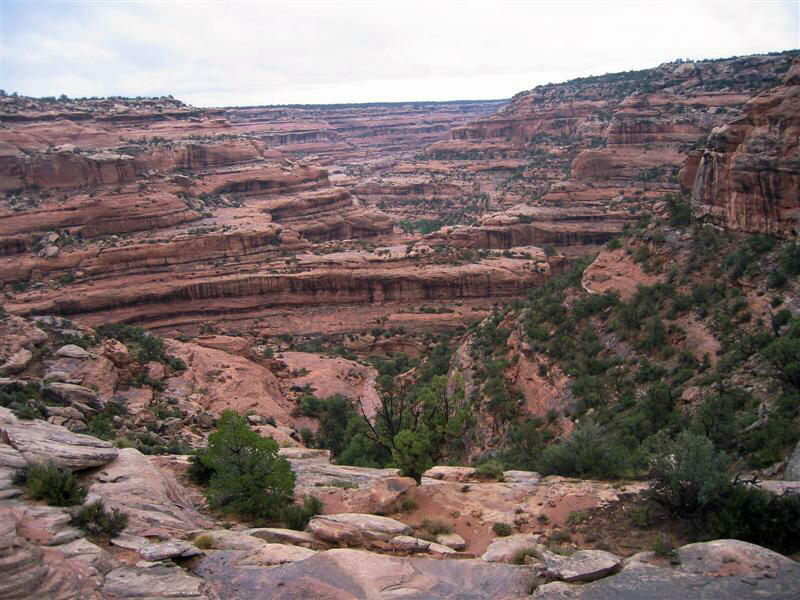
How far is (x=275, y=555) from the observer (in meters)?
9.61

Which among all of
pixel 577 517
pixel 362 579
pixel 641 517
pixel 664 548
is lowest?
pixel 577 517

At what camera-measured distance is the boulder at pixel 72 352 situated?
73.9 ft

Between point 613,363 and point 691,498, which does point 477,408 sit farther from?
point 691,498

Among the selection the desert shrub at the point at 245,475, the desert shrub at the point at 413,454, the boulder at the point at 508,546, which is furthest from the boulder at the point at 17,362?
the boulder at the point at 508,546

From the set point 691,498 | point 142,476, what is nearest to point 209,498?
point 142,476

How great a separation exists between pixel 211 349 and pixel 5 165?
2601 centimetres

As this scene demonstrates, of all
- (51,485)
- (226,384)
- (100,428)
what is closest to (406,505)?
(51,485)

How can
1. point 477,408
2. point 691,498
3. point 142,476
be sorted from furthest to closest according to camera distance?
point 477,408 → point 142,476 → point 691,498

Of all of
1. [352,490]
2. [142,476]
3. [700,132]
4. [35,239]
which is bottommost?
[352,490]

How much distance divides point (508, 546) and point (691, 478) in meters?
3.16

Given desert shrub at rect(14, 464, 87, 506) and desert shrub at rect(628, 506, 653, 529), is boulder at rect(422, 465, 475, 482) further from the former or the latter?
desert shrub at rect(14, 464, 87, 506)

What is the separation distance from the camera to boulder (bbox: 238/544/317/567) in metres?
9.34

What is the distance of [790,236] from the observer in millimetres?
20406

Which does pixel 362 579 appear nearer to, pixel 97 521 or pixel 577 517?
pixel 97 521
